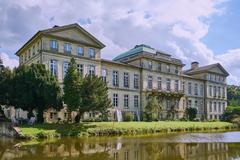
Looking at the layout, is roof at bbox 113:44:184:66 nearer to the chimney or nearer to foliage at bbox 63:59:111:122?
the chimney

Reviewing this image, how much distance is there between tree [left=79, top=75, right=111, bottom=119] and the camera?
3653 centimetres

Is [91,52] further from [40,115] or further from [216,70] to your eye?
[216,70]

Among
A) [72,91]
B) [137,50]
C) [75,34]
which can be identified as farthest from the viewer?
[137,50]

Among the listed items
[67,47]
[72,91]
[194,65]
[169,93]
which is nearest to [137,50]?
[169,93]

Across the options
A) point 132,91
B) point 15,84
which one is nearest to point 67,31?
point 15,84

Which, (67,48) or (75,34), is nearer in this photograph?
(67,48)

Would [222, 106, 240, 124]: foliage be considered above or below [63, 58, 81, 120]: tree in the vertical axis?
below

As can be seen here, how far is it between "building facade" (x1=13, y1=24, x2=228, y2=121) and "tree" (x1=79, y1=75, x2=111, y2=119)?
30.4 ft

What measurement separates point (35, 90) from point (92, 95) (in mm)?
6653

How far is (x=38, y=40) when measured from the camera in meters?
45.5

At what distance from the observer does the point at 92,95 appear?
36719 mm

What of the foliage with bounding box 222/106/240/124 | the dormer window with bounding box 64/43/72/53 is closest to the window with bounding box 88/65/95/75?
the dormer window with bounding box 64/43/72/53

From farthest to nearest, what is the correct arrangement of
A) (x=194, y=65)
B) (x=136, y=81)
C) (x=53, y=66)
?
(x=194, y=65) < (x=136, y=81) < (x=53, y=66)

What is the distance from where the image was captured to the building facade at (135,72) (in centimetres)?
4569
